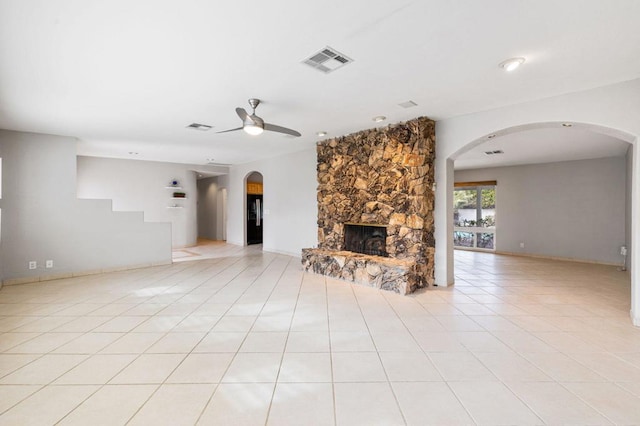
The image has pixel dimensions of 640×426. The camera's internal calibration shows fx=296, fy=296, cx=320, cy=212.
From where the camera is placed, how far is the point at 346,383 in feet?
7.18

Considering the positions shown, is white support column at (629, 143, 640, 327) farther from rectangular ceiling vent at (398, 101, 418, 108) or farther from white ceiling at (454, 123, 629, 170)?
rectangular ceiling vent at (398, 101, 418, 108)

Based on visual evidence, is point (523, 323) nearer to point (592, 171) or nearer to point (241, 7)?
point (241, 7)

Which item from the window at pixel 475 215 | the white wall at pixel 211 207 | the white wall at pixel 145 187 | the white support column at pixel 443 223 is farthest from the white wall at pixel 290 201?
the window at pixel 475 215

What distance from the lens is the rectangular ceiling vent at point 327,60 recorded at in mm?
2731

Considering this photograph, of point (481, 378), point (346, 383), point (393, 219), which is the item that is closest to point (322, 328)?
point (346, 383)

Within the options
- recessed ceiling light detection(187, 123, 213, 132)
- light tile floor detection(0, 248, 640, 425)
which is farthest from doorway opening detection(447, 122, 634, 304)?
recessed ceiling light detection(187, 123, 213, 132)

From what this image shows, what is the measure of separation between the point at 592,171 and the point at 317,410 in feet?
29.7

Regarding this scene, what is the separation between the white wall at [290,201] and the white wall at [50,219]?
11.2 feet

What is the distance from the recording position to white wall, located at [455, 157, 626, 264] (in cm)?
707

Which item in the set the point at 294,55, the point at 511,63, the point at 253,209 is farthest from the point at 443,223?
the point at 253,209

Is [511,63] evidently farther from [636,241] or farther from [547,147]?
[547,147]

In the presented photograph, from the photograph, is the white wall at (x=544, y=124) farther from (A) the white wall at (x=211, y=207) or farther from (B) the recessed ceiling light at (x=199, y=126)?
Answer: (A) the white wall at (x=211, y=207)

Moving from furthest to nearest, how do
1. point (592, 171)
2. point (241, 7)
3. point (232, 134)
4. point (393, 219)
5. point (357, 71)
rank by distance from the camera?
point (592, 171) → point (232, 134) → point (393, 219) → point (357, 71) → point (241, 7)

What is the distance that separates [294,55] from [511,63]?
2.13 metres
